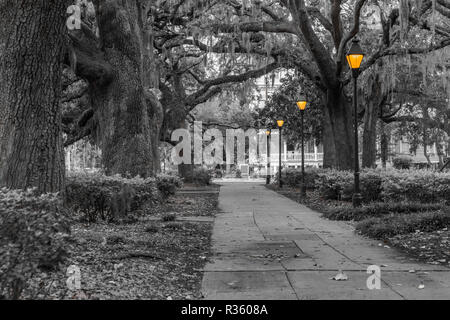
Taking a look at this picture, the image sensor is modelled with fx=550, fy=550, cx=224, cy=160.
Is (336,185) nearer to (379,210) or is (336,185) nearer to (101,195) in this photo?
(379,210)

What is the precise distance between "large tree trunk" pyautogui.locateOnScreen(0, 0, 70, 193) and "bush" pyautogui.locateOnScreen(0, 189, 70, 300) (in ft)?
10.9

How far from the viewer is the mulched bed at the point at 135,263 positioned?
545 centimetres

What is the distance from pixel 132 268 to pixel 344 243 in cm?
442

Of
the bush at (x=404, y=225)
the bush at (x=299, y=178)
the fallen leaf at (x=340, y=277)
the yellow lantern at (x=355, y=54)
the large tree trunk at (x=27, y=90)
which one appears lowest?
the fallen leaf at (x=340, y=277)

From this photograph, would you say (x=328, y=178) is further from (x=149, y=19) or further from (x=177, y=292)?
(x=177, y=292)

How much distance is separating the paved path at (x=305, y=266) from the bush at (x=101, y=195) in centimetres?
199

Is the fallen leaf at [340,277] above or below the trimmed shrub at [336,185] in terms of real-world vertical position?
below

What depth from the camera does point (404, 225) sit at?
10.5m

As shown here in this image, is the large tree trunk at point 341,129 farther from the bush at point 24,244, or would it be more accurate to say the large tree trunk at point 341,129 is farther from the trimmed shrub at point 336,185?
the bush at point 24,244

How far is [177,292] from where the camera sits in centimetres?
606

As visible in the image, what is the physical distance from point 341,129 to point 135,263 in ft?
52.5

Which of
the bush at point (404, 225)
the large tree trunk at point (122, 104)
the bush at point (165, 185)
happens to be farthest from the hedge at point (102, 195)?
the bush at point (165, 185)

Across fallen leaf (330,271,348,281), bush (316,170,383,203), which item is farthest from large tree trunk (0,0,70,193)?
bush (316,170,383,203)
